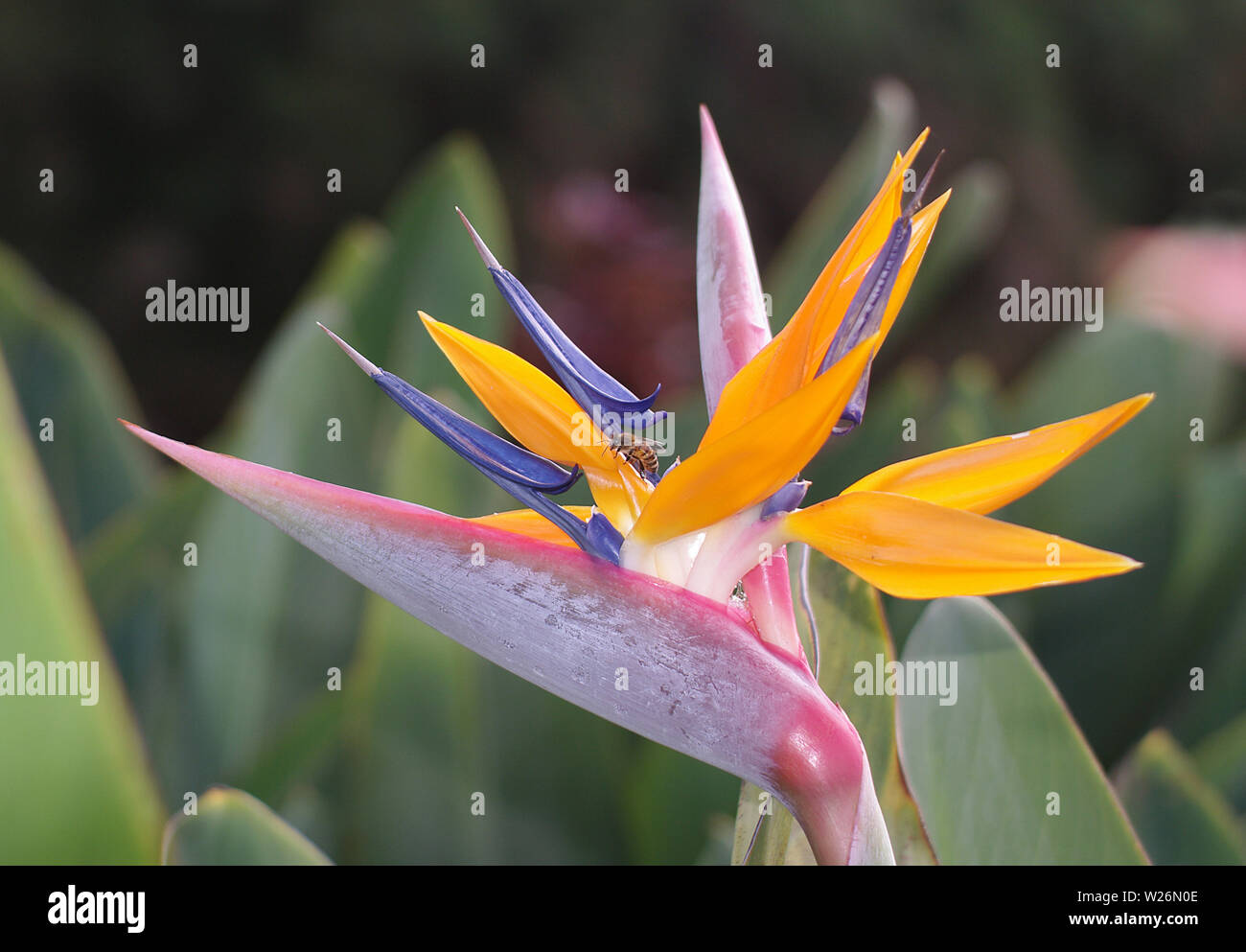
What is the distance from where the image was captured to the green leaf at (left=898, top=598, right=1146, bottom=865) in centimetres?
43

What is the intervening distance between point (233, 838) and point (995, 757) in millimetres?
293

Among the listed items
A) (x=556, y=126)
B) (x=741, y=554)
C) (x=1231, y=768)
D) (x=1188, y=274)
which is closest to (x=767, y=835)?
(x=741, y=554)

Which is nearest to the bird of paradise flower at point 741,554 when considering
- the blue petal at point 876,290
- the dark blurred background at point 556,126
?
the blue petal at point 876,290

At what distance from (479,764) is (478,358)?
306mm

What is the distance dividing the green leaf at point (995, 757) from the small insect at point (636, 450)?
0.17m

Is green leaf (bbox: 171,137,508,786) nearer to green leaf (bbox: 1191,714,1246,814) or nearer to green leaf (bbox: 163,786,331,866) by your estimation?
green leaf (bbox: 163,786,331,866)

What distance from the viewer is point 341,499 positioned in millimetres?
288

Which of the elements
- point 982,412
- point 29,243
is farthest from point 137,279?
point 982,412

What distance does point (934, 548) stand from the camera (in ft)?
0.93

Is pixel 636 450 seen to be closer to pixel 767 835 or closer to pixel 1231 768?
pixel 767 835

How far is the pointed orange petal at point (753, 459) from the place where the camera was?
28 cm

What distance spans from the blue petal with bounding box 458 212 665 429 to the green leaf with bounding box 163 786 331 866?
0.64ft

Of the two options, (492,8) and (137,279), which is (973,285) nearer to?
(492,8)

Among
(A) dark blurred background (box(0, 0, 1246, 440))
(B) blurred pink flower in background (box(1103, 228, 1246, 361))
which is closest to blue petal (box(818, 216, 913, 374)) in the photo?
(B) blurred pink flower in background (box(1103, 228, 1246, 361))
